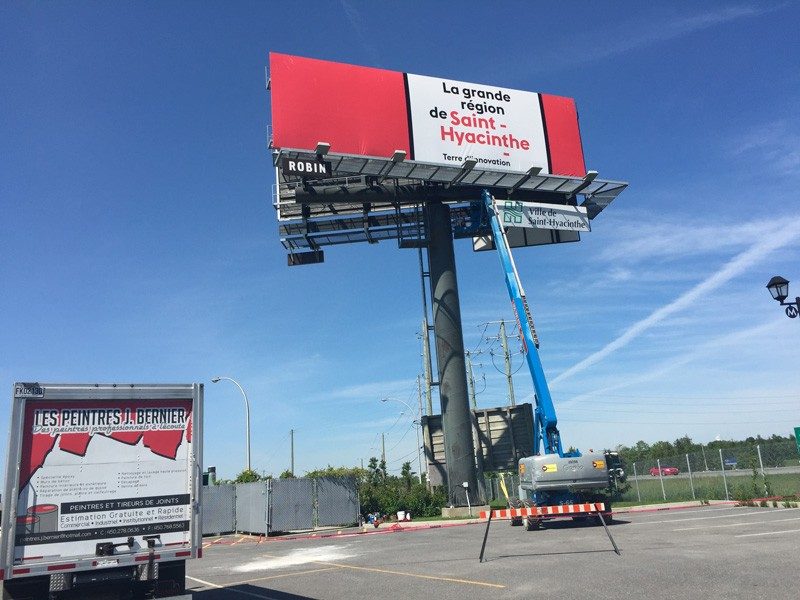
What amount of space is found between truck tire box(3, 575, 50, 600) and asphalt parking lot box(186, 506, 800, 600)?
11.1 feet

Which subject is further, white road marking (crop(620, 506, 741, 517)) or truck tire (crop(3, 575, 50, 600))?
white road marking (crop(620, 506, 741, 517))

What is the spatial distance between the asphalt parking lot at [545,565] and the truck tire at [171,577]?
1942 millimetres

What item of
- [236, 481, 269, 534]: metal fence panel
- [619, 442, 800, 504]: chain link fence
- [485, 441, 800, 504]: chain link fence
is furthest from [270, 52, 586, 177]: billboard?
[619, 442, 800, 504]: chain link fence

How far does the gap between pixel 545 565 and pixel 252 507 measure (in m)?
18.8

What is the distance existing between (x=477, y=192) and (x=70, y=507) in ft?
82.9

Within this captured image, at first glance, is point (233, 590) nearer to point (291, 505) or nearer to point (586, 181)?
point (291, 505)

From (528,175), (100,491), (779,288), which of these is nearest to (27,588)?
(100,491)

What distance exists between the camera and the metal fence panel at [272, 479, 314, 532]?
26.2 m

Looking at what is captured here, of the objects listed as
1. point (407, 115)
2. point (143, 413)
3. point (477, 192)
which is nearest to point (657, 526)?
point (143, 413)

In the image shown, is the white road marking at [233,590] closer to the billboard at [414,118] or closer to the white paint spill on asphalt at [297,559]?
the white paint spill on asphalt at [297,559]

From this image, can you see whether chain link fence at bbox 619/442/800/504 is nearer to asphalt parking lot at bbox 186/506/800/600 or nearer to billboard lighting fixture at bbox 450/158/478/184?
asphalt parking lot at bbox 186/506/800/600

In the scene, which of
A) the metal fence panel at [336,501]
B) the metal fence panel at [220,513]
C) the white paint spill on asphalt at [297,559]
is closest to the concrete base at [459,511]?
the metal fence panel at [336,501]

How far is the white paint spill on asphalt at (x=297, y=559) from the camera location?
584 inches

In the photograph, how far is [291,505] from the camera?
2658 cm
